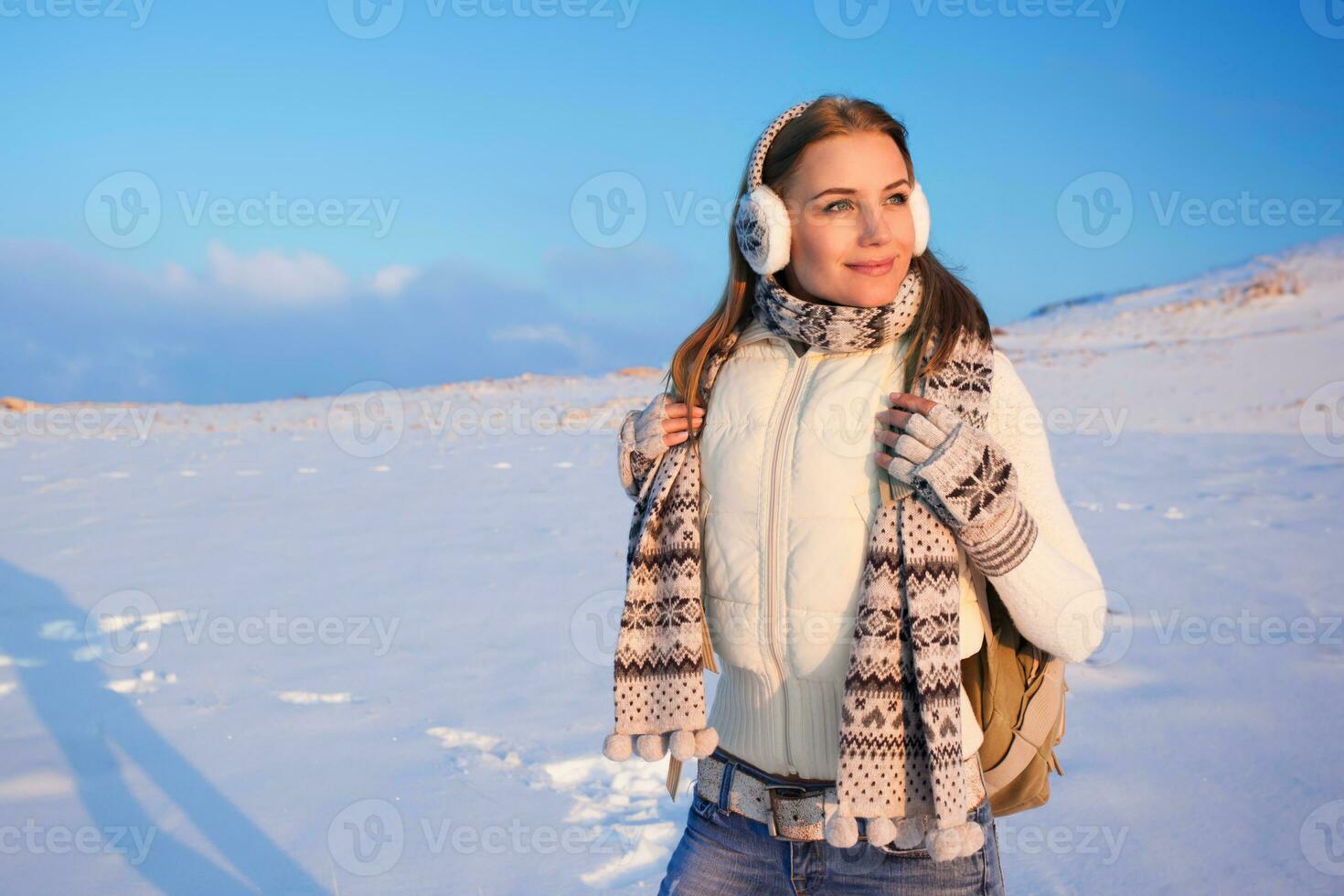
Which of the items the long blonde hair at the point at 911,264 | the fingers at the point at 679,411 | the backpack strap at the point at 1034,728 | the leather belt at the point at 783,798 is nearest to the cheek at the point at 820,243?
the long blonde hair at the point at 911,264

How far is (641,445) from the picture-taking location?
1853mm

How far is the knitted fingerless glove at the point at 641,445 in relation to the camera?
1.83 m

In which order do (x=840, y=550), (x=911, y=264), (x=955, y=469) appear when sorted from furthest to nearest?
(x=911, y=264), (x=840, y=550), (x=955, y=469)

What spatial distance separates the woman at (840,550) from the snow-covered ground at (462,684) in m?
1.38

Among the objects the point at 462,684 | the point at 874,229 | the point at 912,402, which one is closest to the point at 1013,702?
the point at 912,402

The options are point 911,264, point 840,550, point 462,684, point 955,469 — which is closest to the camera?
point 955,469

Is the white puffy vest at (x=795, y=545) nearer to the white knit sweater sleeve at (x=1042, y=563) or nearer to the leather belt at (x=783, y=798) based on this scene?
the leather belt at (x=783, y=798)

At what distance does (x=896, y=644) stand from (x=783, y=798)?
35cm

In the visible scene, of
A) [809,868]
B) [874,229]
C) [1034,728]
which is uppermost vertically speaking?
[874,229]

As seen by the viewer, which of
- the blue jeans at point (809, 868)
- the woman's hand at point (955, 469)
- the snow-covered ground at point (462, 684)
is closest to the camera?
the woman's hand at point (955, 469)

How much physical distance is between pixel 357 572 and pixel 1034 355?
53.3ft

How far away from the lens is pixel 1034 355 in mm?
19062

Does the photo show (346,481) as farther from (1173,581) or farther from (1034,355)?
(1034,355)

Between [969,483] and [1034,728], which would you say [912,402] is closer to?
[969,483]
